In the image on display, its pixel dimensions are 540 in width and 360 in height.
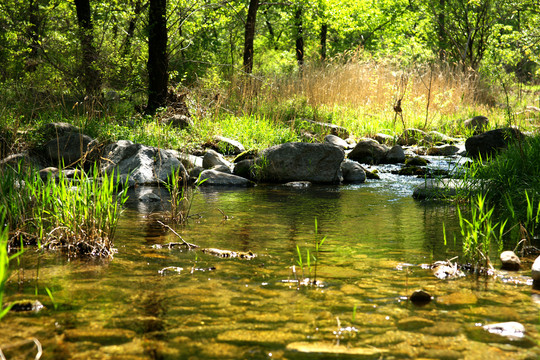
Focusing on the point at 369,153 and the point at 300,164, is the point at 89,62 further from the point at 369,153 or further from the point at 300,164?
the point at 369,153

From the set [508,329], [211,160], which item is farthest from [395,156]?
[508,329]

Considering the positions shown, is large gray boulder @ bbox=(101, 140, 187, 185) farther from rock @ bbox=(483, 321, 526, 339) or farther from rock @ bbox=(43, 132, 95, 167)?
rock @ bbox=(483, 321, 526, 339)

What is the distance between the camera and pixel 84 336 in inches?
102

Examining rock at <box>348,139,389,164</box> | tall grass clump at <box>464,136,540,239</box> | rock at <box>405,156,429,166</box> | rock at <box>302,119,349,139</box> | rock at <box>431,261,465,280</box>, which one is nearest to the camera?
rock at <box>431,261,465,280</box>

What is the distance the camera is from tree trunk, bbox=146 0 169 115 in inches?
498

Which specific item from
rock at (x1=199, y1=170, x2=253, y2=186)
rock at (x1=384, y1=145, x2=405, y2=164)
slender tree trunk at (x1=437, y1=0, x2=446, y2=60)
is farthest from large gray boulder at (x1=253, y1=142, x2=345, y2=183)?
slender tree trunk at (x1=437, y1=0, x2=446, y2=60)

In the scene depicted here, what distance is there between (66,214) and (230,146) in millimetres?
7356

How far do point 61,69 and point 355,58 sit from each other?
8.51 m

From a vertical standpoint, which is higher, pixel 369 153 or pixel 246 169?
pixel 369 153

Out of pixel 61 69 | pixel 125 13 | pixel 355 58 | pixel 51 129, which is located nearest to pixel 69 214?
pixel 51 129

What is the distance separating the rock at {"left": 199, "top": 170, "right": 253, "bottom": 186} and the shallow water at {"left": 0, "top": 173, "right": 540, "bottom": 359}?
3834mm

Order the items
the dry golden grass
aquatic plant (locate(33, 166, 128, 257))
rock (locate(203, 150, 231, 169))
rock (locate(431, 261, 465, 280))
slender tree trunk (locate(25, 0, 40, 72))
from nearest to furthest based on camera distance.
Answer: rock (locate(431, 261, 465, 280)) < aquatic plant (locate(33, 166, 128, 257)) < rock (locate(203, 150, 231, 169)) < the dry golden grass < slender tree trunk (locate(25, 0, 40, 72))

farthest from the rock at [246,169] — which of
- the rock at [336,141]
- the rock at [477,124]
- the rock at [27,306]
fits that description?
the rock at [477,124]

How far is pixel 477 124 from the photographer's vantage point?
1373cm
